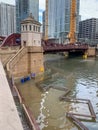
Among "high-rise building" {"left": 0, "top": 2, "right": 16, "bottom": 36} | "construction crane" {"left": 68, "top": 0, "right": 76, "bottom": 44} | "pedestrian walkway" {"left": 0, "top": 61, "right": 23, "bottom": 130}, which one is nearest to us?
"pedestrian walkway" {"left": 0, "top": 61, "right": 23, "bottom": 130}

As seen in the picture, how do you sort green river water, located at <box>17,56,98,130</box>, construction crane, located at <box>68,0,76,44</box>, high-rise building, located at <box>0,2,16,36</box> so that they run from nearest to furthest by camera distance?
1. green river water, located at <box>17,56,98,130</box>
2. construction crane, located at <box>68,0,76,44</box>
3. high-rise building, located at <box>0,2,16,36</box>

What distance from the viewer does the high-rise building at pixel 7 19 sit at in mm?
133750

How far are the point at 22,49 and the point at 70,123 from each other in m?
21.6

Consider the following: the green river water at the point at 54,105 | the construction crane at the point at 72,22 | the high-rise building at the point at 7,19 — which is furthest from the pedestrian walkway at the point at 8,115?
the high-rise building at the point at 7,19

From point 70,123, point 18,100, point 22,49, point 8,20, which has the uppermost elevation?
point 8,20

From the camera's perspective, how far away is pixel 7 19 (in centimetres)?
13562

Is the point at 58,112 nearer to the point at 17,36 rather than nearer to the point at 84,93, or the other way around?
the point at 84,93

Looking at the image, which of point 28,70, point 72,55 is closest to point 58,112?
point 28,70

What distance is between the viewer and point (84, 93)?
28062 mm

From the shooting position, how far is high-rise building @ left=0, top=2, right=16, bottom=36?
133750mm

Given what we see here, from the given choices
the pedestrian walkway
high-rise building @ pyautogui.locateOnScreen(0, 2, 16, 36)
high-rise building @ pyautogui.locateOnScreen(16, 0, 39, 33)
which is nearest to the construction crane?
high-rise building @ pyautogui.locateOnScreen(16, 0, 39, 33)

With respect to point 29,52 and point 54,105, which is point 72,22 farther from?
point 54,105

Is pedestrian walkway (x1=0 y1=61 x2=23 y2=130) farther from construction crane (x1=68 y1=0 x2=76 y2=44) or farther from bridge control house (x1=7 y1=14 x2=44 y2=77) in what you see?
construction crane (x1=68 y1=0 x2=76 y2=44)

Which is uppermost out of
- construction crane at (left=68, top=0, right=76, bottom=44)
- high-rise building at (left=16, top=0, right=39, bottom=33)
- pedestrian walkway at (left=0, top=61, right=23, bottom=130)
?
high-rise building at (left=16, top=0, right=39, bottom=33)
